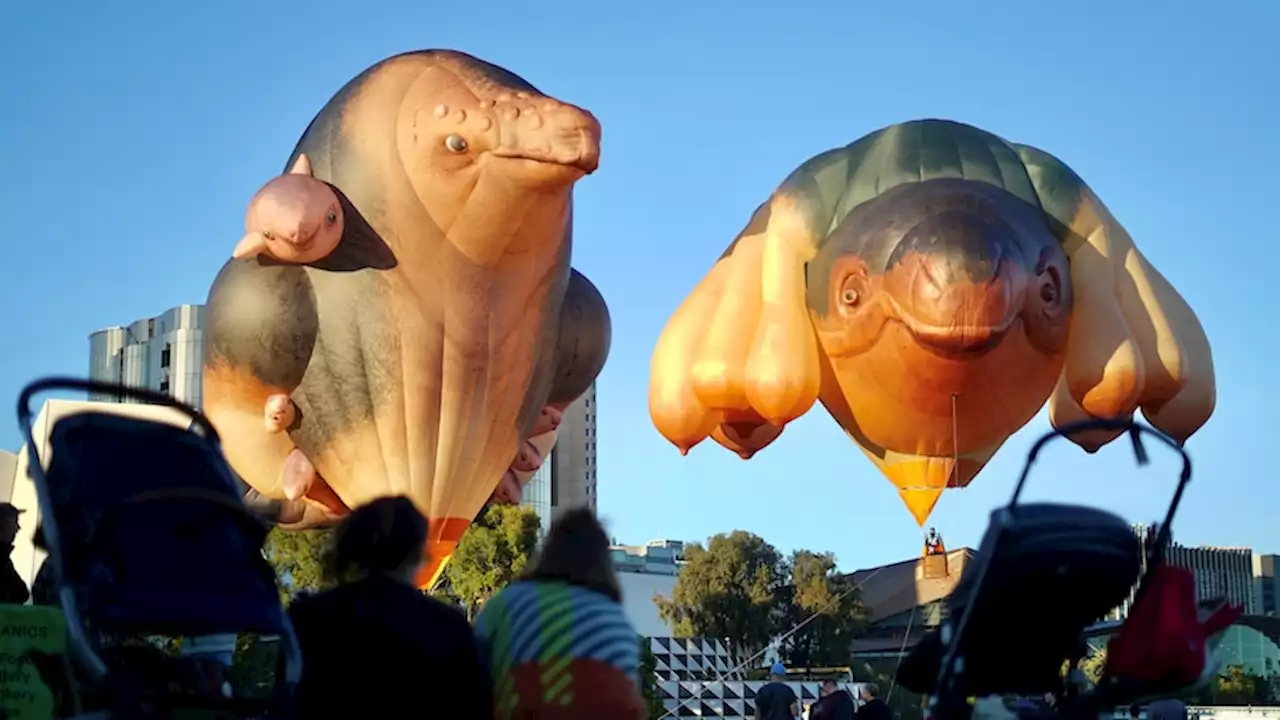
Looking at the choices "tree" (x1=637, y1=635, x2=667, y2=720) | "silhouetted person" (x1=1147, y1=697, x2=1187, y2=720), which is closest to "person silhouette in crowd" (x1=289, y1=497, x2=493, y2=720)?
"silhouetted person" (x1=1147, y1=697, x2=1187, y2=720)

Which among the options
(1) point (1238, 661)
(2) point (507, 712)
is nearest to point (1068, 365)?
(2) point (507, 712)

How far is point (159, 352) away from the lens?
239 ft

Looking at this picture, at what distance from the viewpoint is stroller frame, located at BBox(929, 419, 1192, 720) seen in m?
4.04

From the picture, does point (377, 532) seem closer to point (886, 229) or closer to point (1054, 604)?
point (1054, 604)

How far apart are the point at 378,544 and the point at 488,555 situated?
2549 cm

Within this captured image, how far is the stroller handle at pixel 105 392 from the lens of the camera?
4035 millimetres

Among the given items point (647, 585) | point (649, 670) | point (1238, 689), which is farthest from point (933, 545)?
point (647, 585)

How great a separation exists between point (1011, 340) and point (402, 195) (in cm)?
438

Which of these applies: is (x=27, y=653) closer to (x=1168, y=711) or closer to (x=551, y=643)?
(x=551, y=643)

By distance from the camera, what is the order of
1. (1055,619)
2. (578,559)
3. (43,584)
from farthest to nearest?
(43,584), (1055,619), (578,559)

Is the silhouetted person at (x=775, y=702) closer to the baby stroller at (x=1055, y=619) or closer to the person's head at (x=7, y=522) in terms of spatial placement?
the person's head at (x=7, y=522)

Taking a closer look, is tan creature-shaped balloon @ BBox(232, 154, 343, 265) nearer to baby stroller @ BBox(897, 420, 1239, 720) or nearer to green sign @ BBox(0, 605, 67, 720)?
green sign @ BBox(0, 605, 67, 720)

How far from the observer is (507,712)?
3.86 meters

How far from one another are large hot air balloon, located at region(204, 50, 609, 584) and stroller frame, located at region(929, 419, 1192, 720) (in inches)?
276
